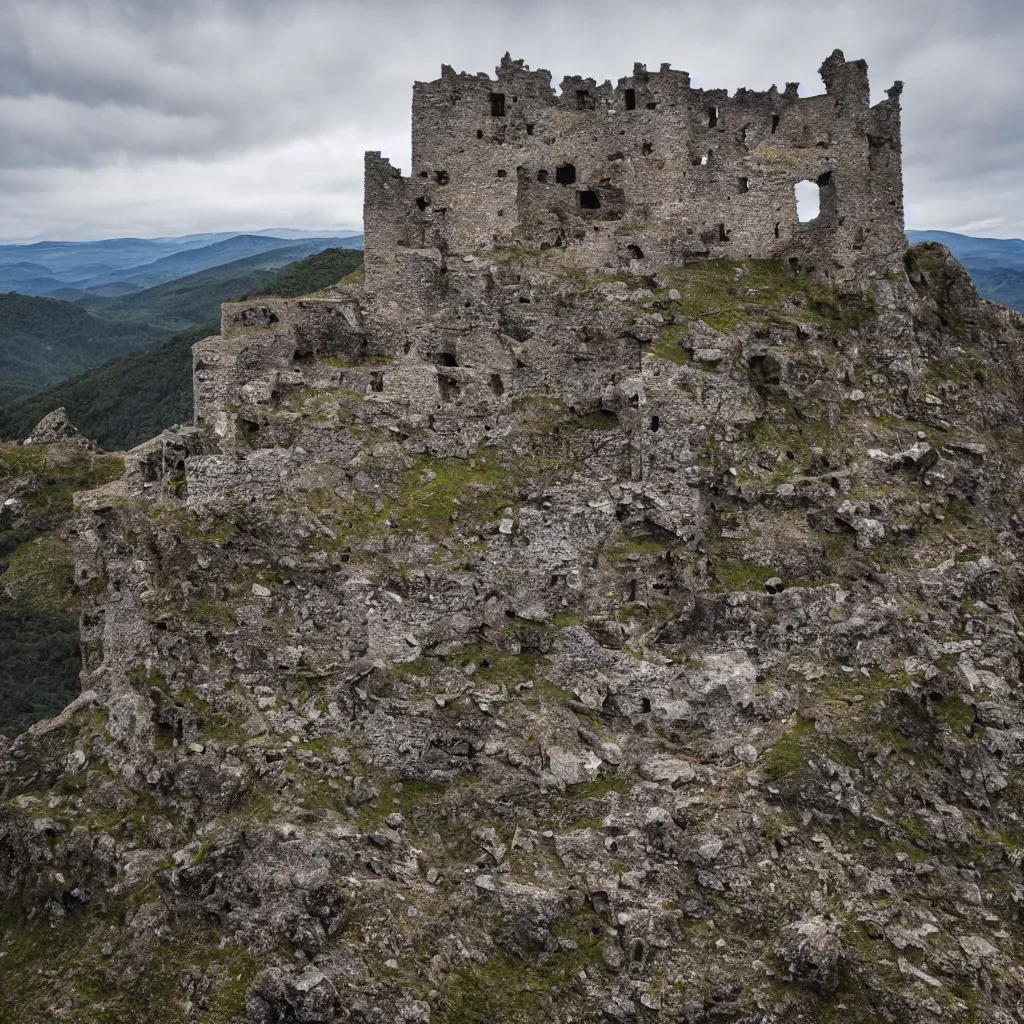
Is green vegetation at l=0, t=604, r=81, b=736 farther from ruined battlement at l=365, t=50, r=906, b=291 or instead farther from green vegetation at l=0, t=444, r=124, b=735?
ruined battlement at l=365, t=50, r=906, b=291

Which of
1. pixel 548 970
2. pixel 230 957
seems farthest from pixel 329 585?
pixel 548 970

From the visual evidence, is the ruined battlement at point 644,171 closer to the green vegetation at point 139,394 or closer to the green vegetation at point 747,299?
the green vegetation at point 747,299

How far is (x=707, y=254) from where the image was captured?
44.9 m

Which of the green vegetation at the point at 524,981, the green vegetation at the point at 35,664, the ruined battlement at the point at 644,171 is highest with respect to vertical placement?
the ruined battlement at the point at 644,171

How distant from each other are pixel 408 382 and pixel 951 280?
25.2 metres

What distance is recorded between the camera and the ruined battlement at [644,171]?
44625 mm

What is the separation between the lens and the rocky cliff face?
29.7 meters

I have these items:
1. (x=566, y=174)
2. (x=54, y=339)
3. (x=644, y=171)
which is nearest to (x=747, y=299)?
(x=644, y=171)

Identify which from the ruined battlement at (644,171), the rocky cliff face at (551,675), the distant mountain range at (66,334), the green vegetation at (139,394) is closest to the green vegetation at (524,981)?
the rocky cliff face at (551,675)

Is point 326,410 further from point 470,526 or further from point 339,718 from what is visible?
point 339,718

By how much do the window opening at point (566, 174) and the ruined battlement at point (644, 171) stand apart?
0.05 metres

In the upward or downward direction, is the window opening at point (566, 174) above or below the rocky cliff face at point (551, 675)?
above

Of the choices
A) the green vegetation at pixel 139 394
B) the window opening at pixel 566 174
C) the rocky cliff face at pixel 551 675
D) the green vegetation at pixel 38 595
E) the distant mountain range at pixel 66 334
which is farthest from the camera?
the distant mountain range at pixel 66 334

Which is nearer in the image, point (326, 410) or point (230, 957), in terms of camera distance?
point (230, 957)
